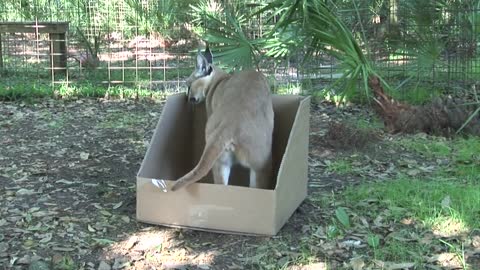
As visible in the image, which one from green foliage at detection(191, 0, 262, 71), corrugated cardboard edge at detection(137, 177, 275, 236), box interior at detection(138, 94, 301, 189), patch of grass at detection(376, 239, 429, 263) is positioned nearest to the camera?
patch of grass at detection(376, 239, 429, 263)

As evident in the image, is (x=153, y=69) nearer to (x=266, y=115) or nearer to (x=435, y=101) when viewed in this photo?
(x=435, y=101)

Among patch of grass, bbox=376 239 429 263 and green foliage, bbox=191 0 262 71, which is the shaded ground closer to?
patch of grass, bbox=376 239 429 263

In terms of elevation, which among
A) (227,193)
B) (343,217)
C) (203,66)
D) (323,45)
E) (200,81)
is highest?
(323,45)

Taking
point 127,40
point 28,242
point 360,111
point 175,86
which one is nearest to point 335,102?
point 360,111

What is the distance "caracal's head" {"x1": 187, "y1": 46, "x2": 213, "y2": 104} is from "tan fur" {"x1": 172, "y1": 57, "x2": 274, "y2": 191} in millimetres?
378

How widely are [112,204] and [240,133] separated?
1310 millimetres

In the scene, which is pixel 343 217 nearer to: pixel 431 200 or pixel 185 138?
pixel 431 200

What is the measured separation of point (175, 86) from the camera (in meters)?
9.99

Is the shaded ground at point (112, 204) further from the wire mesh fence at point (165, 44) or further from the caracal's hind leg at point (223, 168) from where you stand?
the wire mesh fence at point (165, 44)

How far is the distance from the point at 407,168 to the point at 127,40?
22.1 feet

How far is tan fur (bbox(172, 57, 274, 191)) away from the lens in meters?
4.18

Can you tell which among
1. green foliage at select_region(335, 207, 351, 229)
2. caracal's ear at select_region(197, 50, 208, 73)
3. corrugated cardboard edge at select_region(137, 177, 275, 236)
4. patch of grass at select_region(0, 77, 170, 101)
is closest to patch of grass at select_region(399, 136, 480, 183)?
green foliage at select_region(335, 207, 351, 229)

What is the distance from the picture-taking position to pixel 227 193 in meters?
4.12

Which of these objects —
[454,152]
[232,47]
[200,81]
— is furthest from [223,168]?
[232,47]
